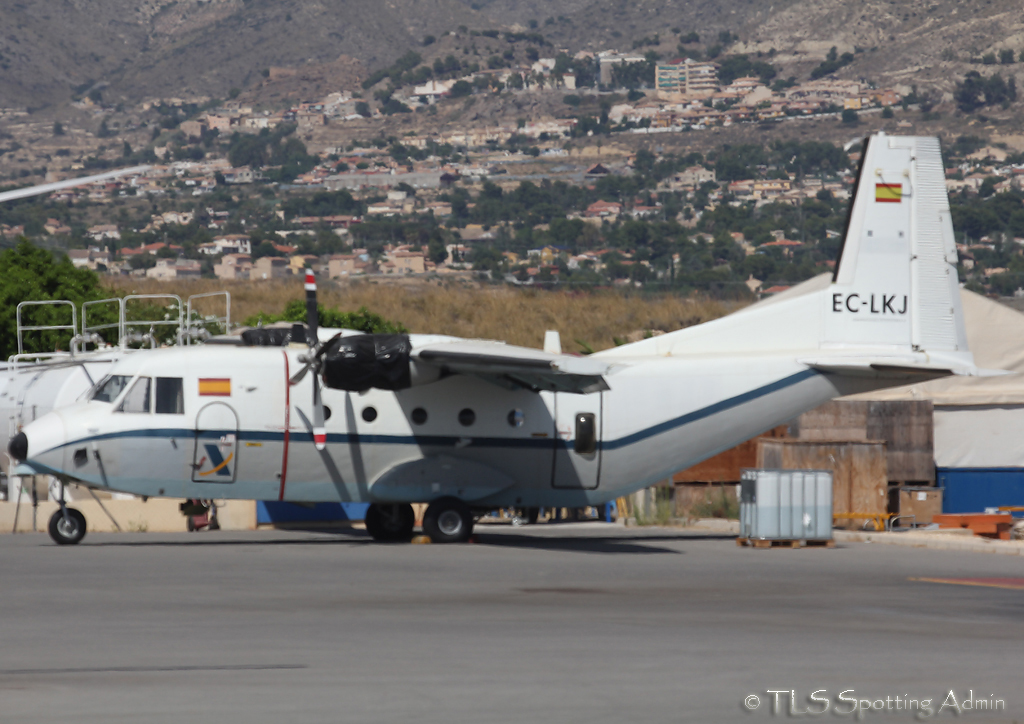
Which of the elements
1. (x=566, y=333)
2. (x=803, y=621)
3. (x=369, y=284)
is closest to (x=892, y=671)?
(x=803, y=621)

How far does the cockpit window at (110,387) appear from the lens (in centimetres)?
2291

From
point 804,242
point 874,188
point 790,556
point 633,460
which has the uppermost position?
point 804,242

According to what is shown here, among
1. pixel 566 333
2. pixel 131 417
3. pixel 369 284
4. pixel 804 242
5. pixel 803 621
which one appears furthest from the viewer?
pixel 804 242

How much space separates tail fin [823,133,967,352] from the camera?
25.2m

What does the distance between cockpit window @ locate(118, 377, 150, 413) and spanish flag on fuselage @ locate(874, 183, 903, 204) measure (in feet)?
45.3

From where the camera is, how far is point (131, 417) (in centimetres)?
2266

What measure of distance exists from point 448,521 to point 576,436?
2792 millimetres

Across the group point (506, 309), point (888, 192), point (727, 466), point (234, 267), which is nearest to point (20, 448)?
point (888, 192)

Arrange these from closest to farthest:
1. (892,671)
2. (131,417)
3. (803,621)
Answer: (892,671) < (803,621) < (131,417)

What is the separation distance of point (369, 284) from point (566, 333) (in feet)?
88.6

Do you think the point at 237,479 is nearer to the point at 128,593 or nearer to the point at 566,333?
the point at 128,593

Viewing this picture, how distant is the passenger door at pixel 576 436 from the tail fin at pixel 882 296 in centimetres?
149

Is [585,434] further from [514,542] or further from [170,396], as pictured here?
[170,396]

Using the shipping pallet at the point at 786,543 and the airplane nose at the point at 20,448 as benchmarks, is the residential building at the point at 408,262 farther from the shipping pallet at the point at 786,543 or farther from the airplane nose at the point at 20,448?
the airplane nose at the point at 20,448
